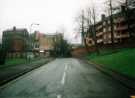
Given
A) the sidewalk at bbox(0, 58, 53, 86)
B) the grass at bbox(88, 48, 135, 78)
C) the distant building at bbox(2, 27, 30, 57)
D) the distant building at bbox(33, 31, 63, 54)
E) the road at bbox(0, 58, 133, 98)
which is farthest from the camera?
the distant building at bbox(33, 31, 63, 54)

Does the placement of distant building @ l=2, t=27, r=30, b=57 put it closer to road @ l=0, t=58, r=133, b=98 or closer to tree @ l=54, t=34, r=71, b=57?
tree @ l=54, t=34, r=71, b=57

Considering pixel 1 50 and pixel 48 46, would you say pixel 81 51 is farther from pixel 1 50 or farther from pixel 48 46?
pixel 1 50

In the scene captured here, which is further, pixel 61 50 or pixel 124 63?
pixel 61 50

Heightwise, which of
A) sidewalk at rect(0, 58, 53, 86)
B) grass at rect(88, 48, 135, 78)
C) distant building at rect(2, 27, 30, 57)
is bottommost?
sidewalk at rect(0, 58, 53, 86)

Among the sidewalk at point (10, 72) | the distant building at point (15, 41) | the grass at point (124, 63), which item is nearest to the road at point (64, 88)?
the sidewalk at point (10, 72)

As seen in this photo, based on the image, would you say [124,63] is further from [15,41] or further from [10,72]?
[15,41]

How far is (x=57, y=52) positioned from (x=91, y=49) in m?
35.7

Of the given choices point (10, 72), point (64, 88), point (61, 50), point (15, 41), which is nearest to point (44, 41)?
point (61, 50)

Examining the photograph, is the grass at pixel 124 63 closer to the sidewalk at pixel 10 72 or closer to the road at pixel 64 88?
the road at pixel 64 88

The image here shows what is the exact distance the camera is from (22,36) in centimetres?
10075

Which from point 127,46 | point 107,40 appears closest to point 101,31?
point 107,40

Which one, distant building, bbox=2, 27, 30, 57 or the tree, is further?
the tree

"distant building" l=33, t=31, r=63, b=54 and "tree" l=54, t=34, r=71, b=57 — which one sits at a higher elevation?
"distant building" l=33, t=31, r=63, b=54

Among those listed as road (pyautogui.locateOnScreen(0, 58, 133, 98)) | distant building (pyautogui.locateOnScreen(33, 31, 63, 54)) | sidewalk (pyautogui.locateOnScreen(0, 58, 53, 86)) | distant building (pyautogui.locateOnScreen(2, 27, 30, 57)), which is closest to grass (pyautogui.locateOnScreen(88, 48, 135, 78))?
road (pyautogui.locateOnScreen(0, 58, 133, 98))
